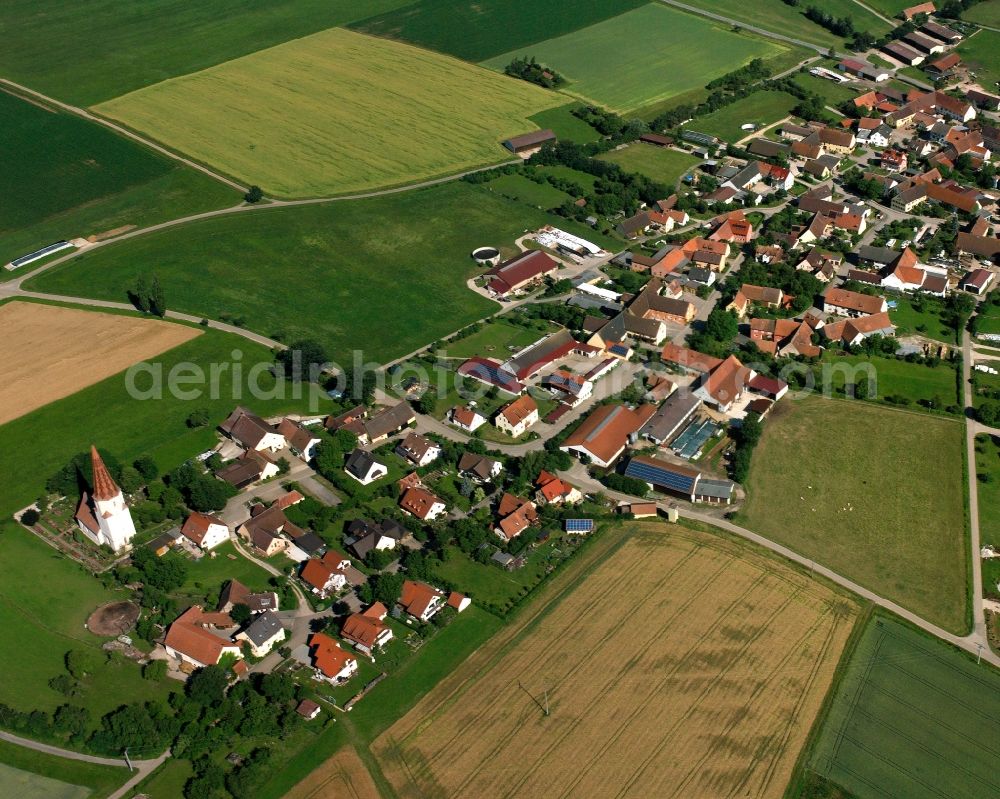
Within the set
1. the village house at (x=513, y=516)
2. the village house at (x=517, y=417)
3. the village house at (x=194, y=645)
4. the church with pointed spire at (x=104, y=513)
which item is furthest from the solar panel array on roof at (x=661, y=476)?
the church with pointed spire at (x=104, y=513)

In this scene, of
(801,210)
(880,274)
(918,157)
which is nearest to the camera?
(880,274)

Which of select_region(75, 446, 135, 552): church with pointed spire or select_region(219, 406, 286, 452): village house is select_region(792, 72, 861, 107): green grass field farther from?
select_region(75, 446, 135, 552): church with pointed spire

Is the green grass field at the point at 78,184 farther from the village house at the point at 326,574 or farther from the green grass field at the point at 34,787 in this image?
the green grass field at the point at 34,787

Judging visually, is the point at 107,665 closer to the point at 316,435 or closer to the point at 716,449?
the point at 316,435

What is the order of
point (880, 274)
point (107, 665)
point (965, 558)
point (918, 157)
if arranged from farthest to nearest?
point (918, 157) → point (880, 274) → point (965, 558) → point (107, 665)

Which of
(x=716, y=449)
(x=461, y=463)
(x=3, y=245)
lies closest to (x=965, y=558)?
(x=716, y=449)

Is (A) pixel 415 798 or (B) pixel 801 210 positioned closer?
(A) pixel 415 798
